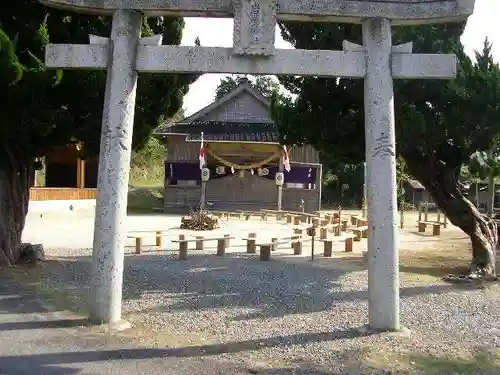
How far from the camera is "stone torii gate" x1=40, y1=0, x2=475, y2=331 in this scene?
21.0ft

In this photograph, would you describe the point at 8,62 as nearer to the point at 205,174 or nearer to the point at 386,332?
the point at 386,332

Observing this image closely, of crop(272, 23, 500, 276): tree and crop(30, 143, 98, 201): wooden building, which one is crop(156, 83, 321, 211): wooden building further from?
crop(272, 23, 500, 276): tree

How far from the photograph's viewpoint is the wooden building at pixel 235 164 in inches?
1104

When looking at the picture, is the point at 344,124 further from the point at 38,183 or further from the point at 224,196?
the point at 38,183

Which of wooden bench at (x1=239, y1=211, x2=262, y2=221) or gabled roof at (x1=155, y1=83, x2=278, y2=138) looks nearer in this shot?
wooden bench at (x1=239, y1=211, x2=262, y2=221)

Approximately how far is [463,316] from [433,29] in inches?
215

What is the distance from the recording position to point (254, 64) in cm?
655

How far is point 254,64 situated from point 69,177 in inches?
978

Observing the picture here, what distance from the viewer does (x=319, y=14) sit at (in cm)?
654

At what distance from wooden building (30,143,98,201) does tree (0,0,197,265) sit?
15.7 meters

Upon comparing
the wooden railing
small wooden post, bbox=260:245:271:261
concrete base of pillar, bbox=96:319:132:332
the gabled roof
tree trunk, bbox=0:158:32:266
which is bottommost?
concrete base of pillar, bbox=96:319:132:332

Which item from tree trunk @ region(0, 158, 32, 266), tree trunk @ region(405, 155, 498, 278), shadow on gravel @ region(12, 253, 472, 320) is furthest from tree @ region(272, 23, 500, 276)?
tree trunk @ region(0, 158, 32, 266)

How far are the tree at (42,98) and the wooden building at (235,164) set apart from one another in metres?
16.6

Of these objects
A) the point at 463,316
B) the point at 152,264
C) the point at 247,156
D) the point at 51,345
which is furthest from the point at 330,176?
the point at 51,345
